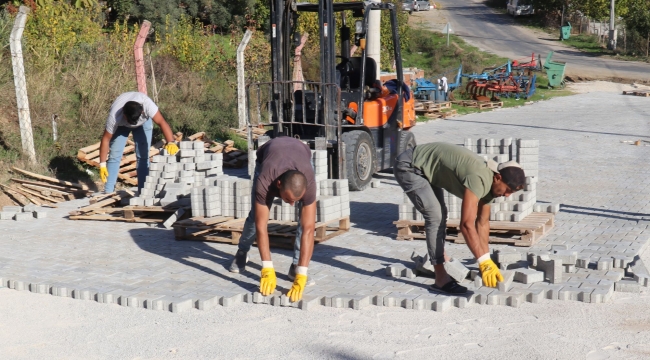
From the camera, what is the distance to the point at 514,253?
746 centimetres

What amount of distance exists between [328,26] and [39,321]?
6977mm

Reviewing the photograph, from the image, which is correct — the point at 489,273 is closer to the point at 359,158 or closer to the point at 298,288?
the point at 298,288

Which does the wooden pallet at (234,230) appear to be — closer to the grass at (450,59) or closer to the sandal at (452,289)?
the sandal at (452,289)

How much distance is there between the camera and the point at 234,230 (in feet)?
29.3

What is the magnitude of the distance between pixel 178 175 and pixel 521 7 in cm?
4839

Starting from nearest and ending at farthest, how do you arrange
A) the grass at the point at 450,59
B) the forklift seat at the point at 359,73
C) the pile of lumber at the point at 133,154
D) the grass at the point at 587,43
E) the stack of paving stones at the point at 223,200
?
1. the stack of paving stones at the point at 223,200
2. the forklift seat at the point at 359,73
3. the pile of lumber at the point at 133,154
4. the grass at the point at 450,59
5. the grass at the point at 587,43

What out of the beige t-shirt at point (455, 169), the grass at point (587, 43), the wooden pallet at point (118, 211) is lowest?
the wooden pallet at point (118, 211)

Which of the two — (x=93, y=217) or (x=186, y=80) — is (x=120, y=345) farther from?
(x=186, y=80)

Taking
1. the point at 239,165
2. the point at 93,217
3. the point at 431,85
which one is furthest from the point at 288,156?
the point at 431,85

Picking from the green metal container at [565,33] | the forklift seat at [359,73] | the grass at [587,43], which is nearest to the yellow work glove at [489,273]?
the forklift seat at [359,73]

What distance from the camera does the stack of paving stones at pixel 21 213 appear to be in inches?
431

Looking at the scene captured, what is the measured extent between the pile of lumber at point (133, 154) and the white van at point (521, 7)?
142 ft

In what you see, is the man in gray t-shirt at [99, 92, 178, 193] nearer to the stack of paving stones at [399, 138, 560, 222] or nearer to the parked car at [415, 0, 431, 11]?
the stack of paving stones at [399, 138, 560, 222]

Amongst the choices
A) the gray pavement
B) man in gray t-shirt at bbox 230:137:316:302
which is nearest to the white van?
the gray pavement
